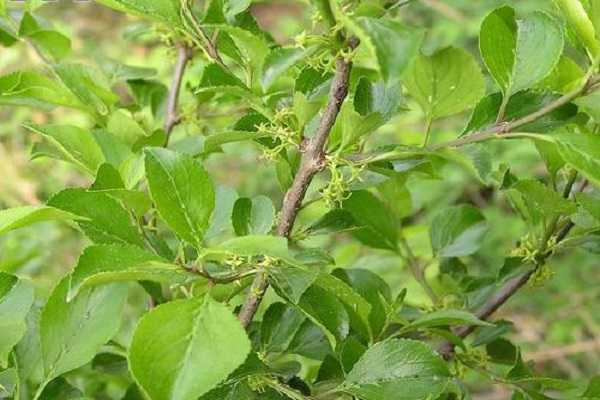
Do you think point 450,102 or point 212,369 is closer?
point 212,369

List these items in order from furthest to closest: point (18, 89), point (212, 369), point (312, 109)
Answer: point (18, 89)
point (312, 109)
point (212, 369)

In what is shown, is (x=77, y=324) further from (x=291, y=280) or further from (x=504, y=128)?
(x=504, y=128)

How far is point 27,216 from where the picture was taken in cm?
45

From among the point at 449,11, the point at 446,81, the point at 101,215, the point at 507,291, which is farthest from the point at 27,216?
the point at 449,11

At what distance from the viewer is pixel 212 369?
1.28ft

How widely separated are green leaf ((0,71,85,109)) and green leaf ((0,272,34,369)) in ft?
0.42

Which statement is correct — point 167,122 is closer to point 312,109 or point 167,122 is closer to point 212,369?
point 312,109

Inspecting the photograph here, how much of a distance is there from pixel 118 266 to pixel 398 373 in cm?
18

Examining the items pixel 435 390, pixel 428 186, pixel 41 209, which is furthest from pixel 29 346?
pixel 428 186

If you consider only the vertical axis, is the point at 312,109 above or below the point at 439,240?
above

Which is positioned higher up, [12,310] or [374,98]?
[374,98]

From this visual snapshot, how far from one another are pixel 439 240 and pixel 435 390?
0.29m

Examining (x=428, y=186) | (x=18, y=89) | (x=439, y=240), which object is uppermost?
(x=18, y=89)

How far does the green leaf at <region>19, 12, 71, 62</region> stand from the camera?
685mm
